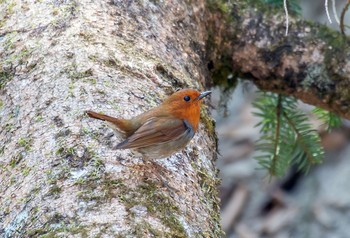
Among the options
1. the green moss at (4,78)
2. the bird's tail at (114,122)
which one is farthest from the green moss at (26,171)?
the green moss at (4,78)

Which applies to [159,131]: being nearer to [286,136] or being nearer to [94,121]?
[94,121]

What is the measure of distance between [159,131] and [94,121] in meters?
0.54

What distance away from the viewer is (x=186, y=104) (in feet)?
12.3

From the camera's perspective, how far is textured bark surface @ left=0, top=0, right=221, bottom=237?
289 centimetres

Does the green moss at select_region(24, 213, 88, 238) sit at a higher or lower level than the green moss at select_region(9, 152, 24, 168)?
higher

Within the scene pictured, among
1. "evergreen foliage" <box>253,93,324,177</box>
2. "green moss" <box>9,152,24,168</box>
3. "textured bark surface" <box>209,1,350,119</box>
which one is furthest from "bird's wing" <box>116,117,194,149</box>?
"evergreen foliage" <box>253,93,324,177</box>

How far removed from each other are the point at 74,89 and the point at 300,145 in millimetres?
1816

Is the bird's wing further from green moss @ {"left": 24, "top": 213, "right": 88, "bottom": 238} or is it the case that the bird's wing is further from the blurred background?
the blurred background

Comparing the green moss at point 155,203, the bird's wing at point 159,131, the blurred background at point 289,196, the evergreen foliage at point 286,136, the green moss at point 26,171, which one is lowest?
the blurred background at point 289,196

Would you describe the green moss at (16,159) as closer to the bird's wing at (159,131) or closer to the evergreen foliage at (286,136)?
the bird's wing at (159,131)

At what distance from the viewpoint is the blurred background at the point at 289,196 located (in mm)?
7355

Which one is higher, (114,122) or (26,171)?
(114,122)

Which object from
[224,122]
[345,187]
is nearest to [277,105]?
[345,187]

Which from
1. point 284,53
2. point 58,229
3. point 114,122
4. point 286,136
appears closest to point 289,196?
point 286,136
